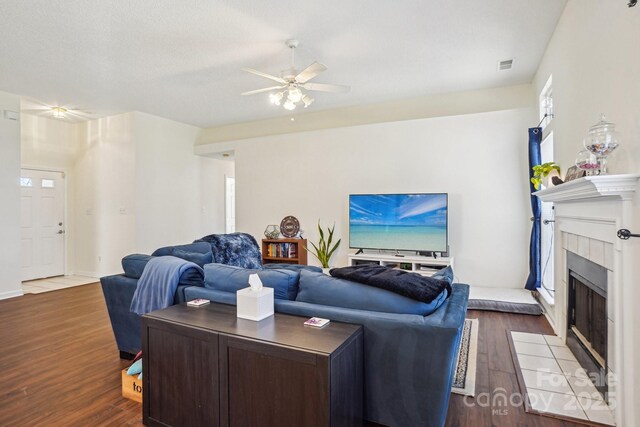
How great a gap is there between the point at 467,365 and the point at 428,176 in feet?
9.99

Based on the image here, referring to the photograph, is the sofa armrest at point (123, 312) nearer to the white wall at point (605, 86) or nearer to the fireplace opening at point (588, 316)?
the white wall at point (605, 86)

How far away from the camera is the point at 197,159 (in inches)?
280

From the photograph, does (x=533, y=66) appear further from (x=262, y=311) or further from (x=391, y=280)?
(x=262, y=311)

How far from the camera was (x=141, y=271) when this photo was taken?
260 cm

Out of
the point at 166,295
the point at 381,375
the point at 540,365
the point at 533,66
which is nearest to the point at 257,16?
the point at 166,295

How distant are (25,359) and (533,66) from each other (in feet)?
19.2

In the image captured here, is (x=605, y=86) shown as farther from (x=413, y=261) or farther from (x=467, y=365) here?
(x=413, y=261)

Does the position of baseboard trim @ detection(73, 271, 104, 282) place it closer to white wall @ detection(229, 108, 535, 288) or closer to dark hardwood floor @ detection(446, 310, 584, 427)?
white wall @ detection(229, 108, 535, 288)

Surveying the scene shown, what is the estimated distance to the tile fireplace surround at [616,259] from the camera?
1.66 m

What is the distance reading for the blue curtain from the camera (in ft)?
13.3

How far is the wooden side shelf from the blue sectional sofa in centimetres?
371

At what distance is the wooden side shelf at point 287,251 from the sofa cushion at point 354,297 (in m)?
3.68

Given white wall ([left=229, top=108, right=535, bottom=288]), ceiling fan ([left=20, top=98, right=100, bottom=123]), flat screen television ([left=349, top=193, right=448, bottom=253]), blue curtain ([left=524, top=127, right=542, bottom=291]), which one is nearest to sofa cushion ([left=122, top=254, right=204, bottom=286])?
flat screen television ([left=349, top=193, right=448, bottom=253])

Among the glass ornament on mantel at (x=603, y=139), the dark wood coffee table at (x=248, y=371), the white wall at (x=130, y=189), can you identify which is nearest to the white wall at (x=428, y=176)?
the white wall at (x=130, y=189)
